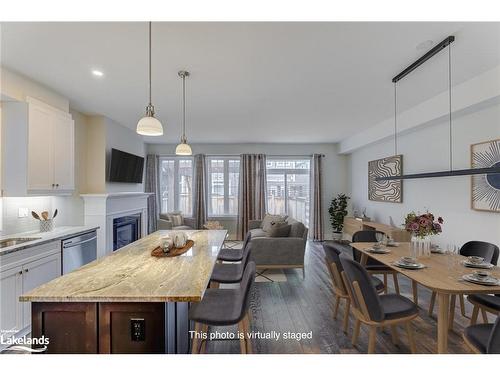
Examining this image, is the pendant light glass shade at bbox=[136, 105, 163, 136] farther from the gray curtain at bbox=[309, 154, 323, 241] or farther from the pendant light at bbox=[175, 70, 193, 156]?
the gray curtain at bbox=[309, 154, 323, 241]

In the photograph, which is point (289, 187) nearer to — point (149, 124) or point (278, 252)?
point (278, 252)

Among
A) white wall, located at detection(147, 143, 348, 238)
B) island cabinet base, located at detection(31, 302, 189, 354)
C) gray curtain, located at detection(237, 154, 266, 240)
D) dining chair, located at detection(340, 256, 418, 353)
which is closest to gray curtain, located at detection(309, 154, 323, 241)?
white wall, located at detection(147, 143, 348, 238)

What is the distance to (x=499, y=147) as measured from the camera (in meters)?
2.86

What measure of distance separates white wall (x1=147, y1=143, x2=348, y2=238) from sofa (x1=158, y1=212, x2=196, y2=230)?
1.09m

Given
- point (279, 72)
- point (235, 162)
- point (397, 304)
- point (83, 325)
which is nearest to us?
point (83, 325)

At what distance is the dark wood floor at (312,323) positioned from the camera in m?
2.22

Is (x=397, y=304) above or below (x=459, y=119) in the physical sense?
below

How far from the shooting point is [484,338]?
5.28 feet

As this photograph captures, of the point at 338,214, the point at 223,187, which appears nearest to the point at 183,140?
the point at 223,187

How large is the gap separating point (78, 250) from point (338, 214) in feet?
18.7

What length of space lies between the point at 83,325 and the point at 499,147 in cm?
419

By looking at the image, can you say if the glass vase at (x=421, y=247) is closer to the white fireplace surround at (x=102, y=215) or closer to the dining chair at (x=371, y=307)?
the dining chair at (x=371, y=307)
